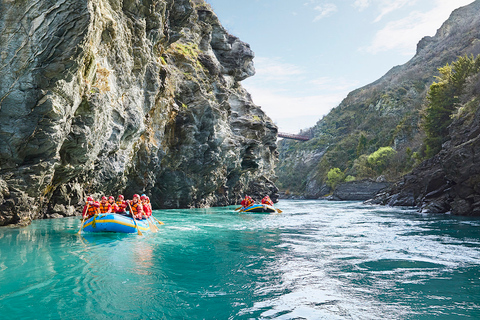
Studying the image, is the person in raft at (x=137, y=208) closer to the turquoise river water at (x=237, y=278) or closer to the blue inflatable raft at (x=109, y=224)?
the blue inflatable raft at (x=109, y=224)

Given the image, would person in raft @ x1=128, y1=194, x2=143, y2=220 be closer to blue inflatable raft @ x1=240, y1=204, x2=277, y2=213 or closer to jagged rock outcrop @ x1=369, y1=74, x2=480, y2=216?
blue inflatable raft @ x1=240, y1=204, x2=277, y2=213

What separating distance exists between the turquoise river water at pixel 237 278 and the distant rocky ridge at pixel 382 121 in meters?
59.5

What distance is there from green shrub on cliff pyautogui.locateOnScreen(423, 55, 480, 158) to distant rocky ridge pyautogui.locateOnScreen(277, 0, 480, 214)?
2883 centimetres

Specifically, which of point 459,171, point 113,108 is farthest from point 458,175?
point 113,108

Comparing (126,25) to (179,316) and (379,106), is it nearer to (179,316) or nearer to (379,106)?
(179,316)

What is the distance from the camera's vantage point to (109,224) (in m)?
13.4

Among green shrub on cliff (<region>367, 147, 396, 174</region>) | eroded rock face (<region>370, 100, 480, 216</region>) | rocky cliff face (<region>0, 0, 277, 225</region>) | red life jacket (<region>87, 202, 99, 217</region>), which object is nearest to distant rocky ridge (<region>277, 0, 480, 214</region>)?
green shrub on cliff (<region>367, 147, 396, 174</region>)

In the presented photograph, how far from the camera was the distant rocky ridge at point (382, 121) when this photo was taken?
79.7 m

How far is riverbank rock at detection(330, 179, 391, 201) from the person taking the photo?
201ft

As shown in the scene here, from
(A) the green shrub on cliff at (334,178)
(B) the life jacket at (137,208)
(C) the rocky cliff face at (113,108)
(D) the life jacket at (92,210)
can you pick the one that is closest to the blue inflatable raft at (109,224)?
(D) the life jacket at (92,210)

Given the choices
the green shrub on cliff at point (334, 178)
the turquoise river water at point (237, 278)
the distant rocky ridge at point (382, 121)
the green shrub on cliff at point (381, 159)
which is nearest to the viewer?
the turquoise river water at point (237, 278)

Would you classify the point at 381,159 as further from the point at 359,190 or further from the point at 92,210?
the point at 92,210

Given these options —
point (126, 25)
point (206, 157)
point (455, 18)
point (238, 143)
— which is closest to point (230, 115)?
point (238, 143)

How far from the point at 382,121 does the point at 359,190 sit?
39783mm
